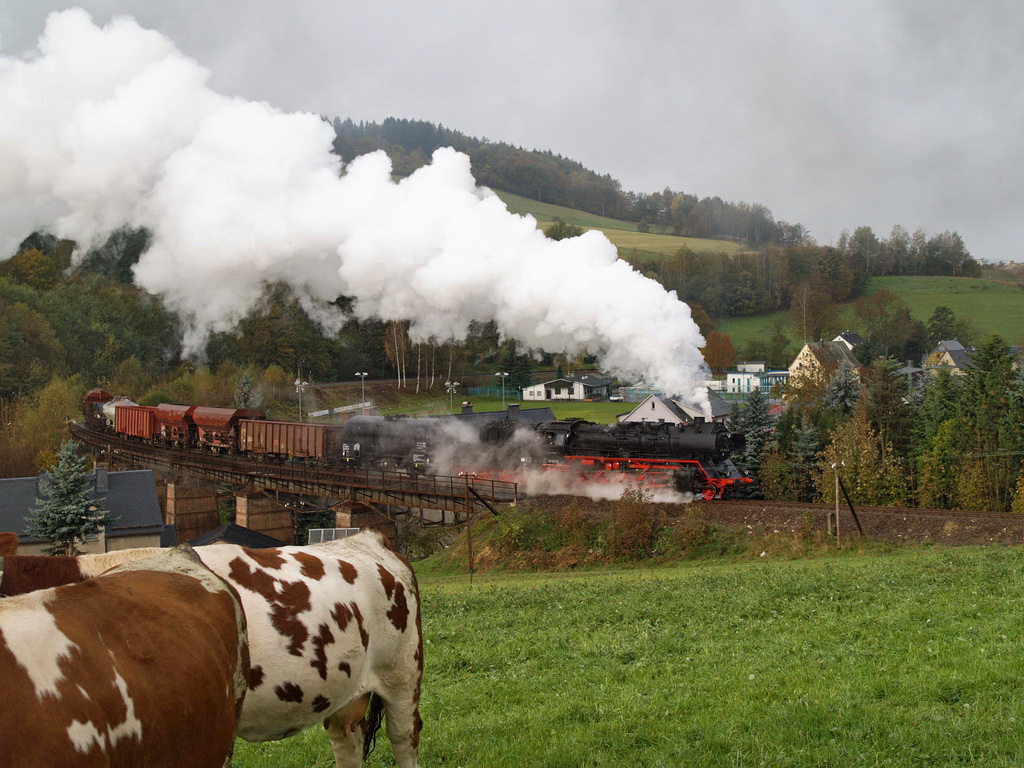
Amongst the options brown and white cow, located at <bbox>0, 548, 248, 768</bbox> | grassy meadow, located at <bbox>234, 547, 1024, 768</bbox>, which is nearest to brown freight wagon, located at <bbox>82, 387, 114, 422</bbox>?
grassy meadow, located at <bbox>234, 547, 1024, 768</bbox>

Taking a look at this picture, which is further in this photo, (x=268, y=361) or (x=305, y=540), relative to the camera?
(x=268, y=361)

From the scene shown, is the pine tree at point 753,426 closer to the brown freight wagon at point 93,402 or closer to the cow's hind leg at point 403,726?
the cow's hind leg at point 403,726

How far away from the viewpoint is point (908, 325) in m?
104

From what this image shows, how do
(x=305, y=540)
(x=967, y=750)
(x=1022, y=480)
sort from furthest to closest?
(x=305, y=540) → (x=1022, y=480) → (x=967, y=750)

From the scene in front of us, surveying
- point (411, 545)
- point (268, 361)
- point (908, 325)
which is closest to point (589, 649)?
point (411, 545)

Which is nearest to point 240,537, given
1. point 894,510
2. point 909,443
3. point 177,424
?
point 177,424

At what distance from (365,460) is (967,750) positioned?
39.8m

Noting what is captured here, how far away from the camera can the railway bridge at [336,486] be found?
37688 mm

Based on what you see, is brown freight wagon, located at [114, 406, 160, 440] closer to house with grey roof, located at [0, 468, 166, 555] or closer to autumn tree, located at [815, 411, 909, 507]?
house with grey roof, located at [0, 468, 166, 555]

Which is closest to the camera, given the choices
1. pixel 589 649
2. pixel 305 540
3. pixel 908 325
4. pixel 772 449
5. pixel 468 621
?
pixel 589 649

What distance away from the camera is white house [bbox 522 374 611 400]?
88500mm

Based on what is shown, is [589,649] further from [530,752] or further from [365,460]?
[365,460]

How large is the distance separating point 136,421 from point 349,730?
60.5 metres

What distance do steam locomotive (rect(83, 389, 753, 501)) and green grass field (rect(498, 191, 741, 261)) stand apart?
72.4 m
